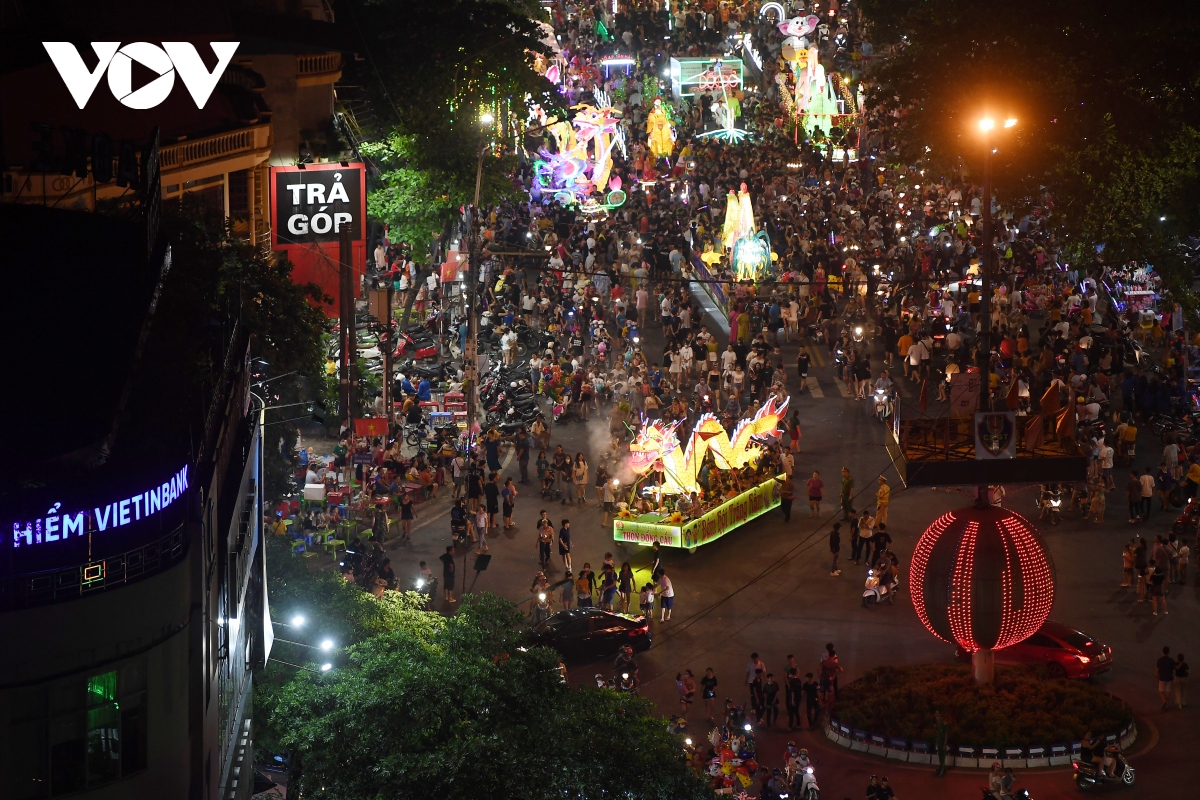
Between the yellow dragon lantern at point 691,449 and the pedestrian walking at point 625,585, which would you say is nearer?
the pedestrian walking at point 625,585

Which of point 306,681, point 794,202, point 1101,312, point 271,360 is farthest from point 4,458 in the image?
point 794,202

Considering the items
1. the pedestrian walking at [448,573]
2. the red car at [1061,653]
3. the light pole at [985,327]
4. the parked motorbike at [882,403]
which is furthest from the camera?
the parked motorbike at [882,403]

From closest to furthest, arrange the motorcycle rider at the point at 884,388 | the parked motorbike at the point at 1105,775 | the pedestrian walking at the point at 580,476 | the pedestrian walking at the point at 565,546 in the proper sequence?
1. the parked motorbike at the point at 1105,775
2. the pedestrian walking at the point at 565,546
3. the pedestrian walking at the point at 580,476
4. the motorcycle rider at the point at 884,388

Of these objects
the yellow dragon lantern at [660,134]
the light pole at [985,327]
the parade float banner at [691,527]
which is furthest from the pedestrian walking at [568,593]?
the yellow dragon lantern at [660,134]

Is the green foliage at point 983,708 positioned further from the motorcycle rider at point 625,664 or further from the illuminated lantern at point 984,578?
the motorcycle rider at point 625,664

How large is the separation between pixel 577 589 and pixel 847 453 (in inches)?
389

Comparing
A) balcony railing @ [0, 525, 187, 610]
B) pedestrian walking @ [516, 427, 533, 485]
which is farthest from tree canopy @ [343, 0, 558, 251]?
balcony railing @ [0, 525, 187, 610]

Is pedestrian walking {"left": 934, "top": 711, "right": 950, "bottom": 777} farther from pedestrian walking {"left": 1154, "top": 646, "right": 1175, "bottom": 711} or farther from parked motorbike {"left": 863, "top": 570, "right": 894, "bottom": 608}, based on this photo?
parked motorbike {"left": 863, "top": 570, "right": 894, "bottom": 608}

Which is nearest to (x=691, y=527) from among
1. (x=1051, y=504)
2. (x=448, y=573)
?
(x=448, y=573)

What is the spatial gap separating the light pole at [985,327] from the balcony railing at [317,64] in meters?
18.4

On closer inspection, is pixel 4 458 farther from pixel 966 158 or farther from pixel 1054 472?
pixel 966 158

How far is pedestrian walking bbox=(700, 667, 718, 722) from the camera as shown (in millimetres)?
27438

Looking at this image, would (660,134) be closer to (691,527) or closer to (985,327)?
(691,527)

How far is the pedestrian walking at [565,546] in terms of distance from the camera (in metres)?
33.1
